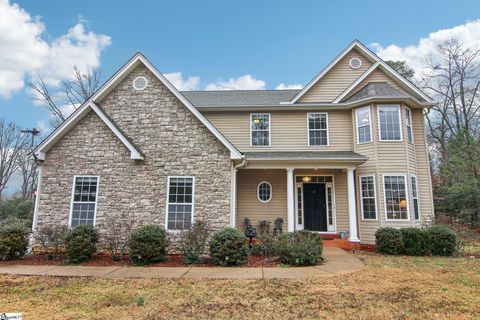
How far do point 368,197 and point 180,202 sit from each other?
25.2 feet

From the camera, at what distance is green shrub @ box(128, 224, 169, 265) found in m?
8.02

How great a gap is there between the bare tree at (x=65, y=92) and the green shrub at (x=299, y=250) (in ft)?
64.3

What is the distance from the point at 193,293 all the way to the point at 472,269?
725 cm

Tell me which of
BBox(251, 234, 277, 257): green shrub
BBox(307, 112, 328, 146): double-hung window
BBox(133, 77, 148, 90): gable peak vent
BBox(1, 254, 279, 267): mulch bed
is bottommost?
BBox(1, 254, 279, 267): mulch bed

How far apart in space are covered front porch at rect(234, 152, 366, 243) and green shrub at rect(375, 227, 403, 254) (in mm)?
1921

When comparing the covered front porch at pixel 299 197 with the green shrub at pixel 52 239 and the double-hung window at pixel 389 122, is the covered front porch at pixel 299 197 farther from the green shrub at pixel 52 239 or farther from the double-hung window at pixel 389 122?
the green shrub at pixel 52 239

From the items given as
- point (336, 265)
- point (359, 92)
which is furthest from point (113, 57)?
point (336, 265)

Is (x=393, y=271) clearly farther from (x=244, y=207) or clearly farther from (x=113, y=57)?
(x=113, y=57)

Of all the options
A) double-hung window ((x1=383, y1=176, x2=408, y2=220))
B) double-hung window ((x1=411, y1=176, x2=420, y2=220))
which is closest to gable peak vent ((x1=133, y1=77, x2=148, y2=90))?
double-hung window ((x1=383, y1=176, x2=408, y2=220))

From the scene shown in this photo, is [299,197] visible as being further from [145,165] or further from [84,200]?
[84,200]

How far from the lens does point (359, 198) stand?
472 inches

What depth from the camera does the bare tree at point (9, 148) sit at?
29.4 m

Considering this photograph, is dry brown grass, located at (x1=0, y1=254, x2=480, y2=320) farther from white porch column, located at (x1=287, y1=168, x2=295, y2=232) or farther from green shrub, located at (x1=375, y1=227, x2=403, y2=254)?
white porch column, located at (x1=287, y1=168, x2=295, y2=232)

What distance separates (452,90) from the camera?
75.0 feet
